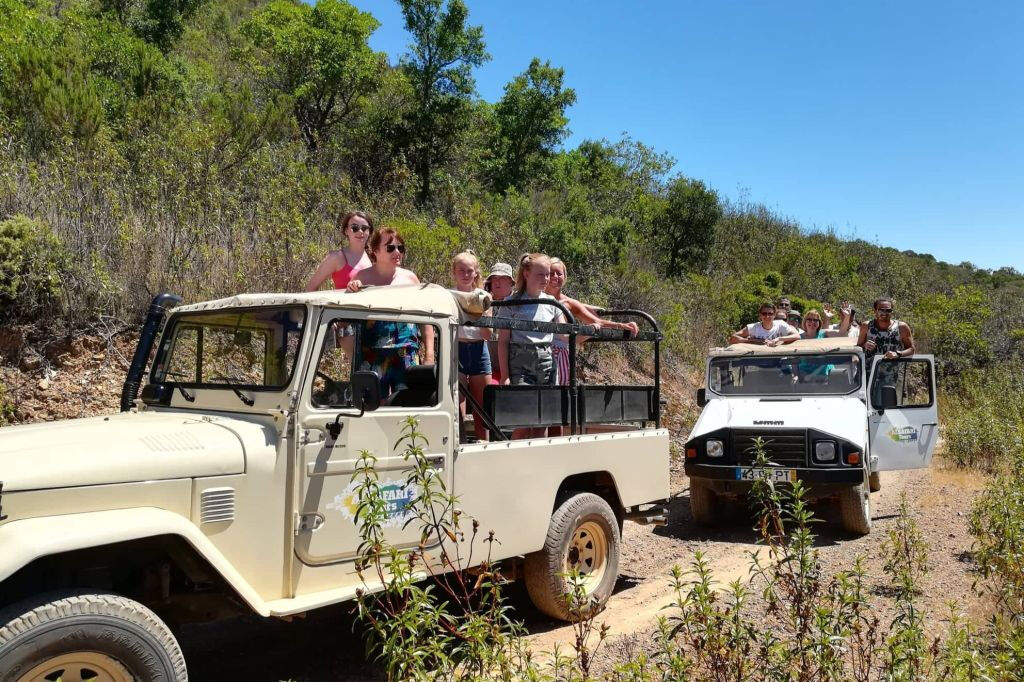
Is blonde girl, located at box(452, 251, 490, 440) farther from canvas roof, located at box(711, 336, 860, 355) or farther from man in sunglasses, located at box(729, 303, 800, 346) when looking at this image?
man in sunglasses, located at box(729, 303, 800, 346)

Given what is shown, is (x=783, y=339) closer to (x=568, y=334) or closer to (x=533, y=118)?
(x=568, y=334)

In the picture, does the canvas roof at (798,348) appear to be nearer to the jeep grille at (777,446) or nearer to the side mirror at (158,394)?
the jeep grille at (777,446)

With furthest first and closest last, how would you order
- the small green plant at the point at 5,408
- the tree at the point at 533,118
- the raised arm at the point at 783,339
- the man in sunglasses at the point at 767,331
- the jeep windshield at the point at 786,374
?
the tree at the point at 533,118 < the man in sunglasses at the point at 767,331 < the raised arm at the point at 783,339 < the jeep windshield at the point at 786,374 < the small green plant at the point at 5,408

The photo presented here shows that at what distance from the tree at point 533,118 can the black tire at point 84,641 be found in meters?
19.1

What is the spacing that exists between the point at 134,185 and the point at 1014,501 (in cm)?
984

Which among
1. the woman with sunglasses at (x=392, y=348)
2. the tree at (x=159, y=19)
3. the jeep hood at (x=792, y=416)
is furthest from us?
the tree at (x=159, y=19)

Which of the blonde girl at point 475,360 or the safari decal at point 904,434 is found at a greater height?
the blonde girl at point 475,360

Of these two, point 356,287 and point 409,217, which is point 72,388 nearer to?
point 356,287

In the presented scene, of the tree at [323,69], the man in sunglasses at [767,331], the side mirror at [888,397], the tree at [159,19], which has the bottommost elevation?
the side mirror at [888,397]

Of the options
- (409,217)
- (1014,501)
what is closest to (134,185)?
(409,217)

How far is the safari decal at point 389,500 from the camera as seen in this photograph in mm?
3602

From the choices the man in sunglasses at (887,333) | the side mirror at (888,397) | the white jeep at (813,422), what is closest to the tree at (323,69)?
the white jeep at (813,422)

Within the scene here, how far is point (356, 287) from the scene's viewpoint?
13.6 feet

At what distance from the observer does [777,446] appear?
7121 millimetres
